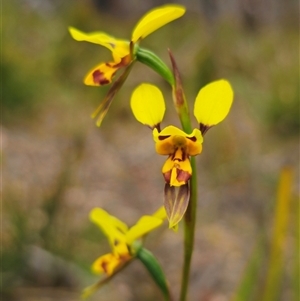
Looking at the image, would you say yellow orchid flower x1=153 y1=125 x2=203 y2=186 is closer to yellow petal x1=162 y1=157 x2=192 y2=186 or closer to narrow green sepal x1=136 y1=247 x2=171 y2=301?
yellow petal x1=162 y1=157 x2=192 y2=186

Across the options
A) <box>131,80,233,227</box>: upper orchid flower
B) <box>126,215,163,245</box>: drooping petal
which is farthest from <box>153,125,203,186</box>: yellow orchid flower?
<box>126,215,163,245</box>: drooping petal

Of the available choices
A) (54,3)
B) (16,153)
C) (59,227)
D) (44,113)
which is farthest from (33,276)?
(54,3)

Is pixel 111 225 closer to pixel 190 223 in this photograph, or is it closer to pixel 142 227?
pixel 142 227

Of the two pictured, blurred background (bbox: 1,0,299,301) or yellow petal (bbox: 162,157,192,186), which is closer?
yellow petal (bbox: 162,157,192,186)

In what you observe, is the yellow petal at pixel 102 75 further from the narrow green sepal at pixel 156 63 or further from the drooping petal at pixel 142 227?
the drooping petal at pixel 142 227

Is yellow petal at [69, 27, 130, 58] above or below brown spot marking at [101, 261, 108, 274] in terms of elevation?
above

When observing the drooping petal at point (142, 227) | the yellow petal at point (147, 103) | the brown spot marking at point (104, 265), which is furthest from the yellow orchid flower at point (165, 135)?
the brown spot marking at point (104, 265)

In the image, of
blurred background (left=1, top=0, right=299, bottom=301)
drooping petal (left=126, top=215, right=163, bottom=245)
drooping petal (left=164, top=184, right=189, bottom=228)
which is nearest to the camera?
drooping petal (left=164, top=184, right=189, bottom=228)

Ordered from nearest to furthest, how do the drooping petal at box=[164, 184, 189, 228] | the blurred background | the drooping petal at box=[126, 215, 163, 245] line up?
the drooping petal at box=[164, 184, 189, 228] < the drooping petal at box=[126, 215, 163, 245] < the blurred background
